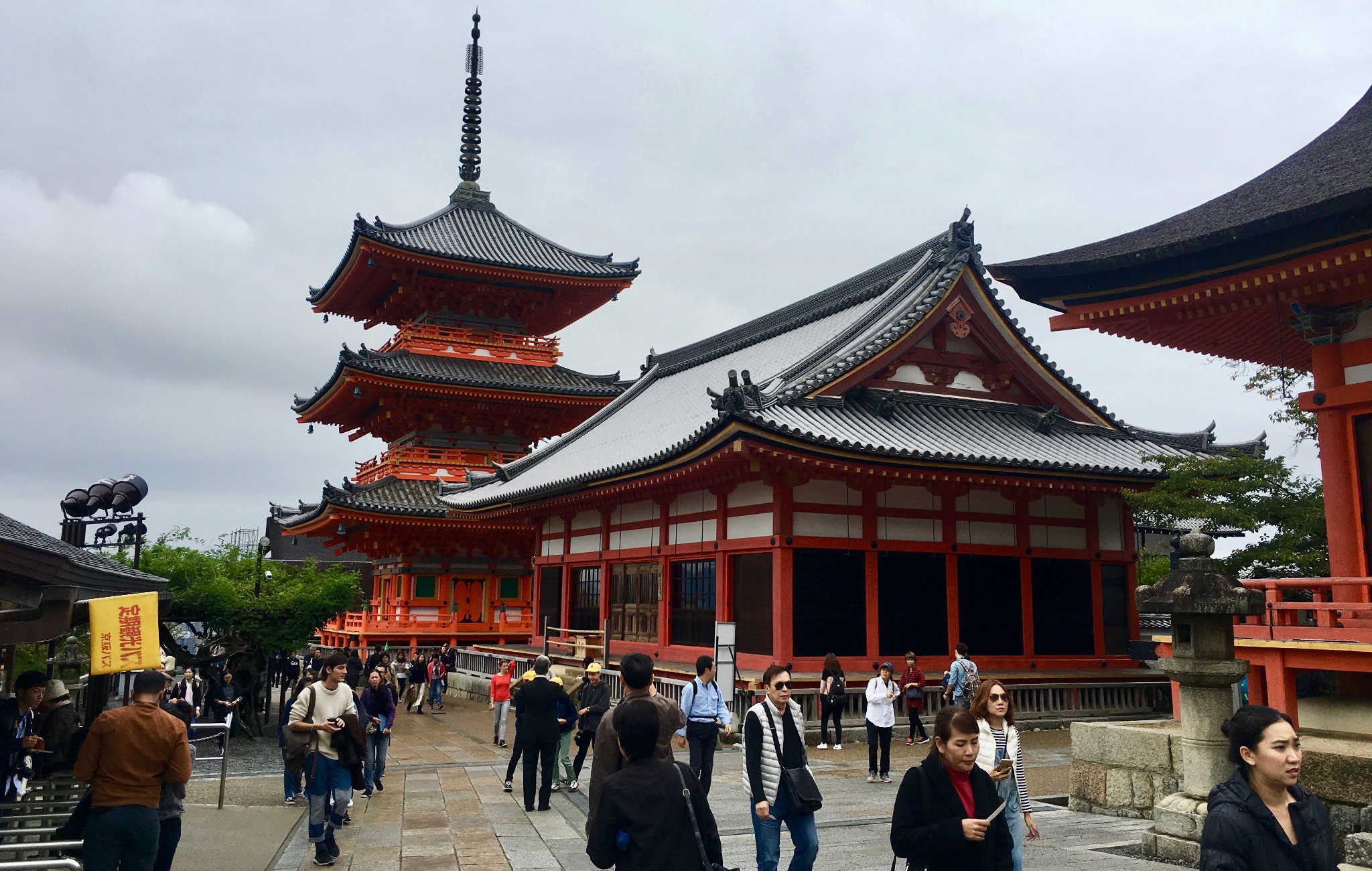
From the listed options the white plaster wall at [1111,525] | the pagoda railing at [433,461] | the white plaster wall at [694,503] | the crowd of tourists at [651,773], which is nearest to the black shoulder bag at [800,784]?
the crowd of tourists at [651,773]

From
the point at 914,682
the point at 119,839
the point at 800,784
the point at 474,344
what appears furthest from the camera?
the point at 474,344

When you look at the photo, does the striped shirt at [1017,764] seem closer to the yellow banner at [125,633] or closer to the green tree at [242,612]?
the yellow banner at [125,633]

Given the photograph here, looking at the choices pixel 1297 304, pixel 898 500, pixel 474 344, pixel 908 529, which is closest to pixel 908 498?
pixel 898 500

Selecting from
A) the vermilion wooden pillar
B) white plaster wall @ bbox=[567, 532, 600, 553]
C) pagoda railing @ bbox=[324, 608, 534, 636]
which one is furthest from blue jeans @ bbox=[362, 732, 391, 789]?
pagoda railing @ bbox=[324, 608, 534, 636]

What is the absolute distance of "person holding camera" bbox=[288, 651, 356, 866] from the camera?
347 inches

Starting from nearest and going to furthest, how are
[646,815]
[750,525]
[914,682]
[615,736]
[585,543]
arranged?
[646,815], [615,736], [914,682], [750,525], [585,543]

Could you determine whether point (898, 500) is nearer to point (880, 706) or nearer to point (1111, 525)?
point (1111, 525)

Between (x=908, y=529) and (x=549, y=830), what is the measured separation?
34.6 feet

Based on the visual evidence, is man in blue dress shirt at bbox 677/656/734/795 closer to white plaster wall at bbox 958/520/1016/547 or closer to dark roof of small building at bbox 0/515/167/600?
dark roof of small building at bbox 0/515/167/600

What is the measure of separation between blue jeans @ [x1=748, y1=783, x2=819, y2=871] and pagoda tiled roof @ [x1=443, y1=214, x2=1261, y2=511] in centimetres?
893

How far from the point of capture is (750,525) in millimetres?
18781

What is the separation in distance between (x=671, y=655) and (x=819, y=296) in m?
10.8

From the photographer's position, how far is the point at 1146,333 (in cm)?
1259

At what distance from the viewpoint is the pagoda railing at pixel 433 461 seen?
34312 millimetres
